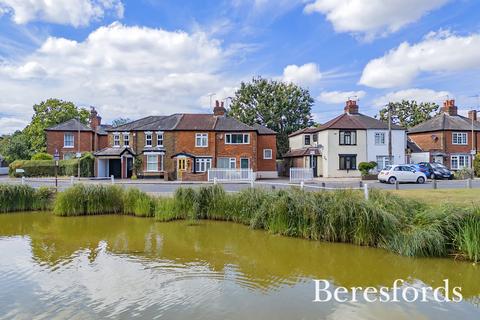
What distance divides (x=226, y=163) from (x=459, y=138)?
2995 cm

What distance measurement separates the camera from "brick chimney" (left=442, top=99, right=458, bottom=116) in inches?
1948

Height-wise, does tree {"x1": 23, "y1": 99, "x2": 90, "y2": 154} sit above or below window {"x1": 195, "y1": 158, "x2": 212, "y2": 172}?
above

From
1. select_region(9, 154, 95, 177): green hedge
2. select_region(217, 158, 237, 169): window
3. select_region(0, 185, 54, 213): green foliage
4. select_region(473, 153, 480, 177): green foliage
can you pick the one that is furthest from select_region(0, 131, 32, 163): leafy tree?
select_region(473, 153, 480, 177): green foliage

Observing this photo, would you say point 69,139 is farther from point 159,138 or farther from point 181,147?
point 181,147

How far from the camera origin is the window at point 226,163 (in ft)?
135

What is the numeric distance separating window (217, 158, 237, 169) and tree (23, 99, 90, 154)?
2845 centimetres

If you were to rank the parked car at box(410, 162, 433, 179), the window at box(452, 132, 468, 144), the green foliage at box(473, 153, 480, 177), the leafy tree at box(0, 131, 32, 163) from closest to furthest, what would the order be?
the parked car at box(410, 162, 433, 179) → the green foliage at box(473, 153, 480, 177) → the window at box(452, 132, 468, 144) → the leafy tree at box(0, 131, 32, 163)

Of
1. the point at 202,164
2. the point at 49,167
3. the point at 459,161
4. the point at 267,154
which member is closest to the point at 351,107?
the point at 267,154

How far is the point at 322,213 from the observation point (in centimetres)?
1301

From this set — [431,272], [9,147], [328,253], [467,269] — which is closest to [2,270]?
[328,253]

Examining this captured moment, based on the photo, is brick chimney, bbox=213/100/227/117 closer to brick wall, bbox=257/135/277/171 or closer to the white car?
brick wall, bbox=257/135/277/171

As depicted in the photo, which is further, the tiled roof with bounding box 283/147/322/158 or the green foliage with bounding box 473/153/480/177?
the tiled roof with bounding box 283/147/322/158

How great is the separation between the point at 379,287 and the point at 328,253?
308 centimetres

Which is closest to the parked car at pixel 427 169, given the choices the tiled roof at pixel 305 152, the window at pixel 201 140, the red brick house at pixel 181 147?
the tiled roof at pixel 305 152
